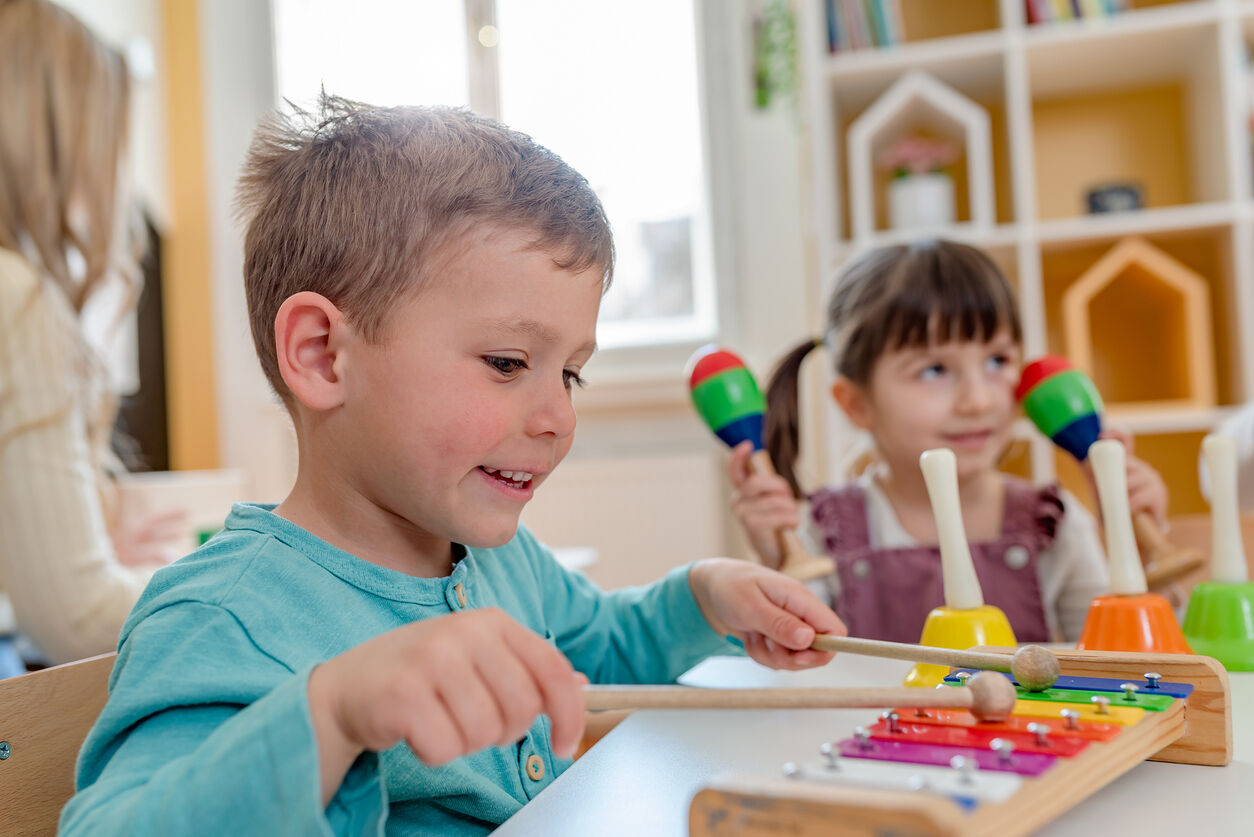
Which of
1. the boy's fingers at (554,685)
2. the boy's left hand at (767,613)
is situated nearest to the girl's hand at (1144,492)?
the boy's left hand at (767,613)

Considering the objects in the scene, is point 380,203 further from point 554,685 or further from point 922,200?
point 922,200

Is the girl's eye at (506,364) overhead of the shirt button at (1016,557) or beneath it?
overhead

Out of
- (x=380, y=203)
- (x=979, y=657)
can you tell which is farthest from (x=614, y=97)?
(x=979, y=657)

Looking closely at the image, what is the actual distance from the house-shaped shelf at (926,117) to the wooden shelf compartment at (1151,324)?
0.72 ft

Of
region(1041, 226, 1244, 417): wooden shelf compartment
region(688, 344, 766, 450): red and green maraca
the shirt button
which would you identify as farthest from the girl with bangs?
region(1041, 226, 1244, 417): wooden shelf compartment

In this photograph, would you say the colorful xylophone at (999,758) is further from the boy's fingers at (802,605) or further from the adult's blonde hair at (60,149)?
the adult's blonde hair at (60,149)

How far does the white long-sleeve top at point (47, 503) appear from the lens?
4.77ft

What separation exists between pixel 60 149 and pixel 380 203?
1225 millimetres

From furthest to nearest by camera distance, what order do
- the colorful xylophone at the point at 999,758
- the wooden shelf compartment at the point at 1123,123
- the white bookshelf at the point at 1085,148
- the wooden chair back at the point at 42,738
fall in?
the wooden shelf compartment at the point at 1123,123
the white bookshelf at the point at 1085,148
the wooden chair back at the point at 42,738
the colorful xylophone at the point at 999,758

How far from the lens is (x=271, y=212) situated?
0.78m

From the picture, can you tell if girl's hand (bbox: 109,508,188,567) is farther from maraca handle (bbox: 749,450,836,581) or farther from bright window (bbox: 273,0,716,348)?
bright window (bbox: 273,0,716,348)

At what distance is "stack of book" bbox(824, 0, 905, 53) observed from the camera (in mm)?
2129

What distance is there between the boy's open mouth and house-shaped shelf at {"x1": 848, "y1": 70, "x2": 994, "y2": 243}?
1504 millimetres

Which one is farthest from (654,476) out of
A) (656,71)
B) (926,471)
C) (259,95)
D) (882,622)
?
(926,471)
